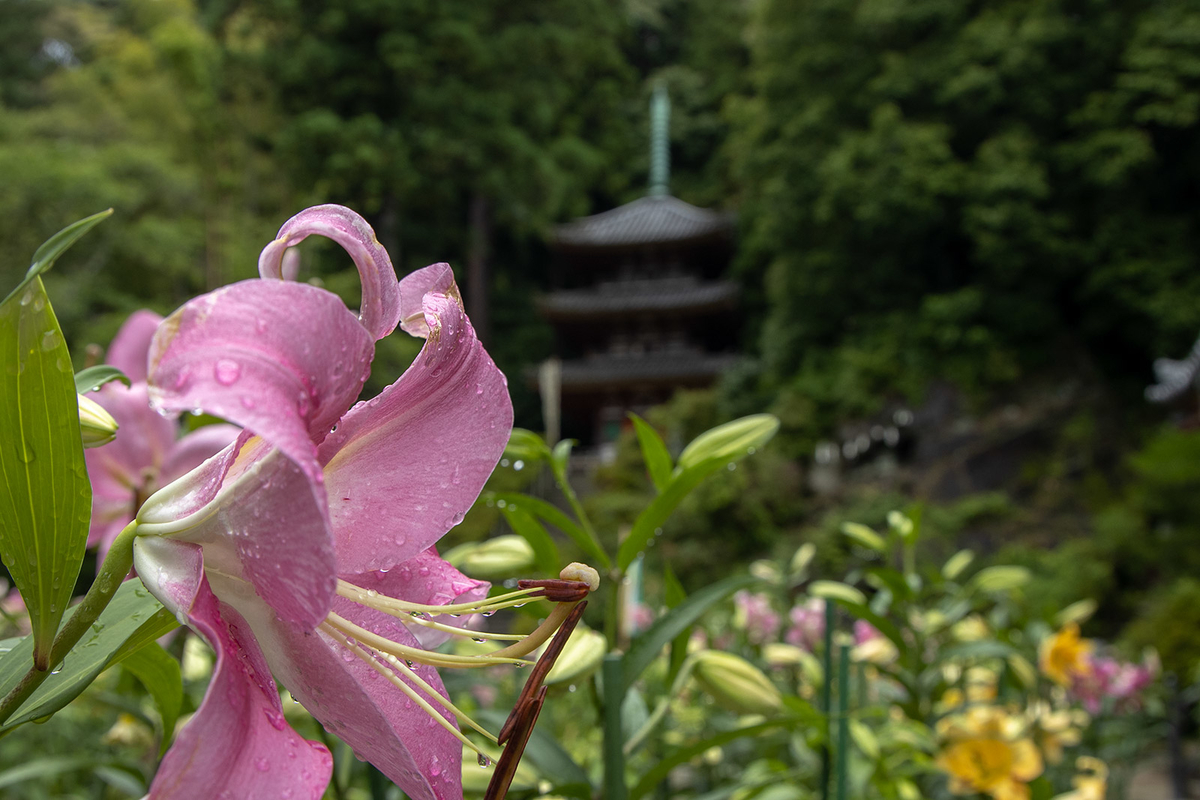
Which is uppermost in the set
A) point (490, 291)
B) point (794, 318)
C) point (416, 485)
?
point (416, 485)

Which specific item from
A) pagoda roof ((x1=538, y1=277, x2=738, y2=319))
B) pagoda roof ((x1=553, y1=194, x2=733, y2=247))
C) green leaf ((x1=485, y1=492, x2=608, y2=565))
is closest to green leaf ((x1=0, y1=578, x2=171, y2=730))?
green leaf ((x1=485, y1=492, x2=608, y2=565))

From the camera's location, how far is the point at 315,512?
0.16 m

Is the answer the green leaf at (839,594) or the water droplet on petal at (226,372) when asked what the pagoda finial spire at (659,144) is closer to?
the green leaf at (839,594)

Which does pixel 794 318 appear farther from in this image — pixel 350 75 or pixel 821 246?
pixel 350 75

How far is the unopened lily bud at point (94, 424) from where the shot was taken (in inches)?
9.4

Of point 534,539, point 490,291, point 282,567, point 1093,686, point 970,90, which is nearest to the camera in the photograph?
point 282,567

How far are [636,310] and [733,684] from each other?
9.77 metres

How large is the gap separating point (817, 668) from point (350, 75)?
8977 millimetres

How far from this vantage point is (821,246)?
321 inches

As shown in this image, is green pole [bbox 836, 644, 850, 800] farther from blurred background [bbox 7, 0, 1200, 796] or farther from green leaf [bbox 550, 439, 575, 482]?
blurred background [bbox 7, 0, 1200, 796]

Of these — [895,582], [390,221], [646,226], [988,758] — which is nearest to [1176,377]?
[988,758]

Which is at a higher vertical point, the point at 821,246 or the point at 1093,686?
the point at 1093,686

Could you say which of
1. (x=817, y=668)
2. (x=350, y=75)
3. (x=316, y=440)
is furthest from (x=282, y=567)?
(x=350, y=75)

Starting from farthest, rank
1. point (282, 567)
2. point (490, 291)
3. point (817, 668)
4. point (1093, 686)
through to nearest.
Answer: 1. point (490, 291)
2. point (1093, 686)
3. point (817, 668)
4. point (282, 567)
